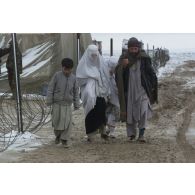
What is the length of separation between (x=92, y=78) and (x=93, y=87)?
0.13m

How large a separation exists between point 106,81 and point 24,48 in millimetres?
7416

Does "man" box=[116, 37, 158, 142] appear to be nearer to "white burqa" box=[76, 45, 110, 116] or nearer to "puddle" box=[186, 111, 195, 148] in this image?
"white burqa" box=[76, 45, 110, 116]

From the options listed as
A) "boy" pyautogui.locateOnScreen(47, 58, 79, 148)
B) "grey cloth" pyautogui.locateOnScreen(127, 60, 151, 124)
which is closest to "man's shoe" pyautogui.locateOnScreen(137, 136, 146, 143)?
"grey cloth" pyautogui.locateOnScreen(127, 60, 151, 124)

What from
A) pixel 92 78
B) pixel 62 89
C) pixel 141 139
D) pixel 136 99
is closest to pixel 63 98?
pixel 62 89

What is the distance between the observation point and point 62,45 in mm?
13562

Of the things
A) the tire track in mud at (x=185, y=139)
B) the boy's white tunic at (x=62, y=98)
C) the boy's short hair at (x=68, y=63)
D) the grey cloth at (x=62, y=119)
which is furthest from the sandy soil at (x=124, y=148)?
the boy's short hair at (x=68, y=63)

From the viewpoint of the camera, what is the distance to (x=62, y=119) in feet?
21.7

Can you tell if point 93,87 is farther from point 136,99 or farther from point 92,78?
point 136,99

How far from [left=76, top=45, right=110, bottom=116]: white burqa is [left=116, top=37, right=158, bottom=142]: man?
226mm

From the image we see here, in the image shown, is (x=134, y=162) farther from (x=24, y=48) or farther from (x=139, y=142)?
(x=24, y=48)

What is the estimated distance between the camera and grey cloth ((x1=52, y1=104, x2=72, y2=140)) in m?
6.61

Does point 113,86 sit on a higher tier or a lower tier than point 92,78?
lower

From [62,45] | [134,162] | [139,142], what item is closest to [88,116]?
[139,142]

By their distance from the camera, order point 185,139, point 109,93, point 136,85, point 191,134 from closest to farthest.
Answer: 1. point 136,85
2. point 109,93
3. point 185,139
4. point 191,134
